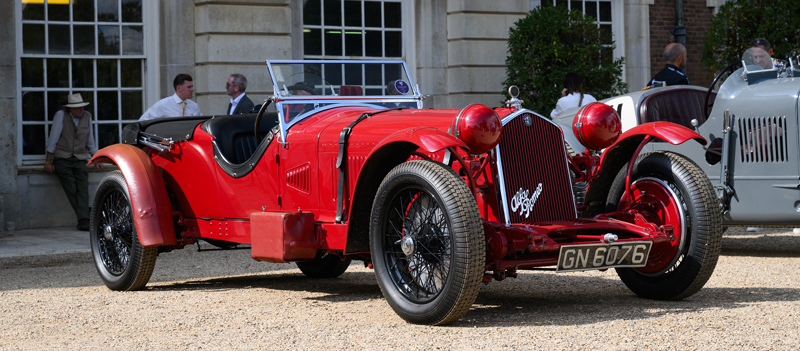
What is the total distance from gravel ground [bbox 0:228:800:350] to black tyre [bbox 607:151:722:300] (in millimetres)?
115

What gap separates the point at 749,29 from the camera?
12.7 metres

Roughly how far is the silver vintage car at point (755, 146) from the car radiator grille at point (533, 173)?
263 centimetres

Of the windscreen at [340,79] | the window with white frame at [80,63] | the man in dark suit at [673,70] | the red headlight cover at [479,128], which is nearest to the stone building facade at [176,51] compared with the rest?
the window with white frame at [80,63]

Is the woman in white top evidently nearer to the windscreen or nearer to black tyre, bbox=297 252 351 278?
the windscreen

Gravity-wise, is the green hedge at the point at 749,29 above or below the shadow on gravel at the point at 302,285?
above

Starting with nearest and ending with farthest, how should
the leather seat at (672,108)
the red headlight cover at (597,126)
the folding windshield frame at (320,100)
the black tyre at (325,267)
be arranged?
the red headlight cover at (597,126)
the folding windshield frame at (320,100)
the black tyre at (325,267)
the leather seat at (672,108)

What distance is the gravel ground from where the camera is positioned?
4.16 metres

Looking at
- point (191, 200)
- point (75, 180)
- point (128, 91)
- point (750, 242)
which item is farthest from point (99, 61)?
point (750, 242)

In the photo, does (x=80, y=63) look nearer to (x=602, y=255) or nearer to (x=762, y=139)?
(x=762, y=139)

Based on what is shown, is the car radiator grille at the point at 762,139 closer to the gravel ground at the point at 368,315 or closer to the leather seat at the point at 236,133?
the gravel ground at the point at 368,315

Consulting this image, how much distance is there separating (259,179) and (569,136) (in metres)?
3.57

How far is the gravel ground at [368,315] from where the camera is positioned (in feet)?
13.6

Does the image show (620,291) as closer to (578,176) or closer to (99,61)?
(578,176)

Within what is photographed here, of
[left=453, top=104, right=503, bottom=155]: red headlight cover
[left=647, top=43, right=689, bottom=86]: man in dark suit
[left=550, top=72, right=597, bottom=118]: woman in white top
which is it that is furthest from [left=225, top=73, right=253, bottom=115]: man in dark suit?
[left=453, top=104, right=503, bottom=155]: red headlight cover
